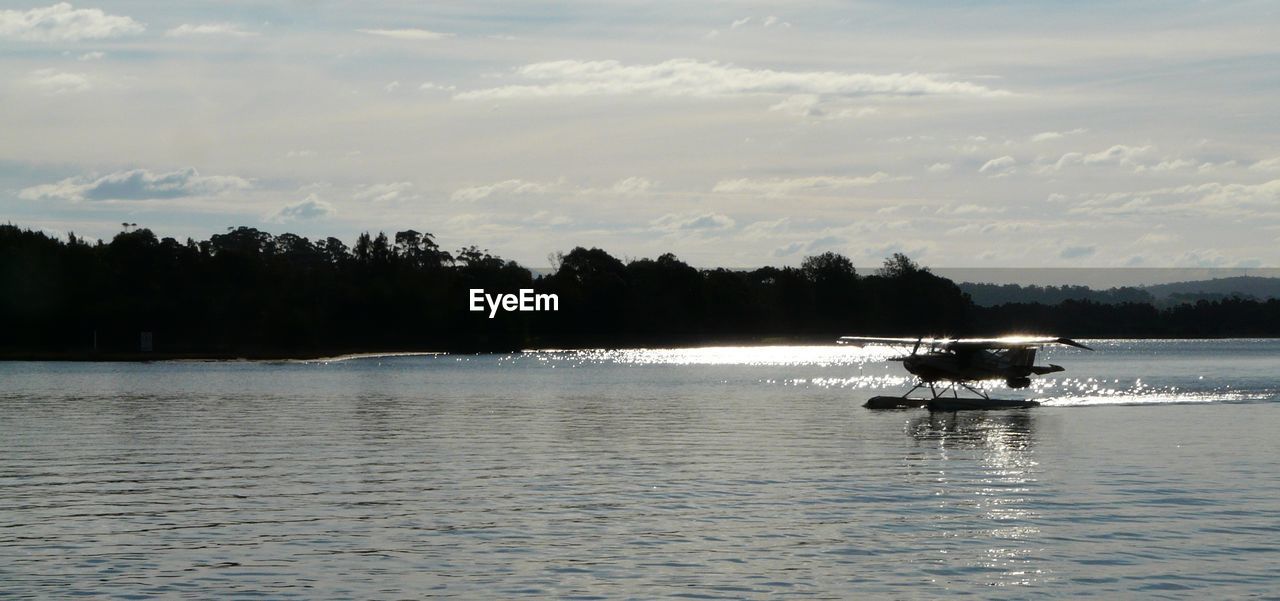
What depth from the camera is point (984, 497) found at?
25.8m

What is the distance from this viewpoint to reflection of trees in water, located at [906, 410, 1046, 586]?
1878 centimetres

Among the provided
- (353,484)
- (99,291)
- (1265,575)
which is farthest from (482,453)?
(99,291)

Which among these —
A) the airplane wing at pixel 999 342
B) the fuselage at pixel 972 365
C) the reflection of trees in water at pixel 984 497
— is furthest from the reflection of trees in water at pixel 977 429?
the airplane wing at pixel 999 342

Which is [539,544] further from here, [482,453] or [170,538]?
[482,453]

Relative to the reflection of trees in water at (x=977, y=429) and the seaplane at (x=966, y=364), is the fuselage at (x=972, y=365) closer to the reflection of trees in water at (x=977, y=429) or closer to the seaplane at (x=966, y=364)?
the seaplane at (x=966, y=364)

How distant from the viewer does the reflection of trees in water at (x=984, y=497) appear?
1878 cm

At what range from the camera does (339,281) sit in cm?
18525

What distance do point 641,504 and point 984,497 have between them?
6.15 metres

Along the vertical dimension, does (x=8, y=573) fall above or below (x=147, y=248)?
below

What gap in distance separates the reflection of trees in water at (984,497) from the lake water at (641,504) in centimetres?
9

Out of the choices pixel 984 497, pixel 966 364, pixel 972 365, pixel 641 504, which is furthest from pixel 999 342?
pixel 641 504

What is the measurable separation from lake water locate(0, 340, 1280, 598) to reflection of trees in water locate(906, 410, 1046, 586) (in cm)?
9

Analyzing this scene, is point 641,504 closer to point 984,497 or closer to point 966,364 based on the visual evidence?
point 984,497

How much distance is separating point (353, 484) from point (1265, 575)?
55.8ft
